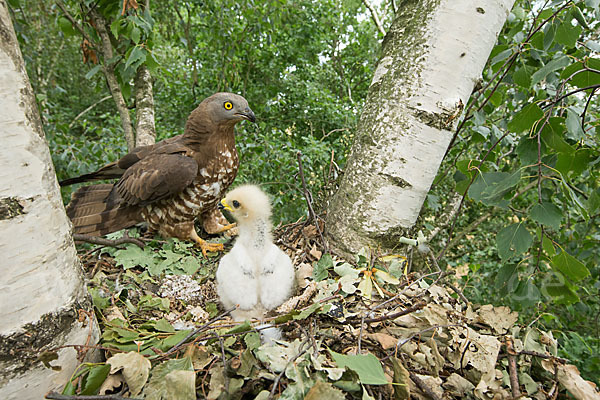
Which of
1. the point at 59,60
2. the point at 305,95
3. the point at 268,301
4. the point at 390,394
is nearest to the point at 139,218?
the point at 268,301

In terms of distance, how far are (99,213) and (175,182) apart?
29.5 inches

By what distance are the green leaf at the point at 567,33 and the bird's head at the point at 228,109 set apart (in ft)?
5.86

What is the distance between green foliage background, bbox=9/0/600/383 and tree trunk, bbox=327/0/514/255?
0.64 feet

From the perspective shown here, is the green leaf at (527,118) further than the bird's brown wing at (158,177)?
No

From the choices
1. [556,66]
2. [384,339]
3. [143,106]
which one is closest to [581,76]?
[556,66]

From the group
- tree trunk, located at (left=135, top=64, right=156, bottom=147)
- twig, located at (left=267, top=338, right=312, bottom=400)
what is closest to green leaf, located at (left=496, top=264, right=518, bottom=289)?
twig, located at (left=267, top=338, right=312, bottom=400)

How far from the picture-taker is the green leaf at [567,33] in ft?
5.04

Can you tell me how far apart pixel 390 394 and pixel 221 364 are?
0.54 meters

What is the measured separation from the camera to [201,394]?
40.3 inches

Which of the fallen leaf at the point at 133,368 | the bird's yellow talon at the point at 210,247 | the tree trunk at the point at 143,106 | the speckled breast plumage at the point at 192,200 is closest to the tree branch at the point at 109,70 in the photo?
the tree trunk at the point at 143,106

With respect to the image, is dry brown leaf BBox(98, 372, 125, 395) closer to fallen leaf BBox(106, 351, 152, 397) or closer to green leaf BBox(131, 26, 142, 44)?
fallen leaf BBox(106, 351, 152, 397)

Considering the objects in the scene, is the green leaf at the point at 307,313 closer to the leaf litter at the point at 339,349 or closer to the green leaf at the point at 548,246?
the leaf litter at the point at 339,349

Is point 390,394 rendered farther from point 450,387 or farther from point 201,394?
point 201,394

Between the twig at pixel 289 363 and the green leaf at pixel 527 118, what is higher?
the green leaf at pixel 527 118
